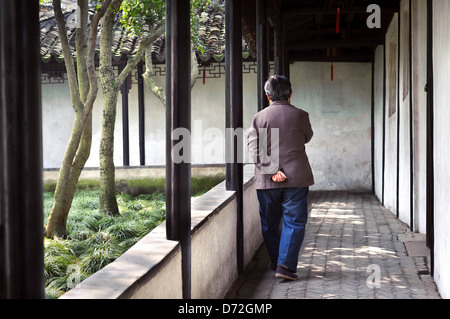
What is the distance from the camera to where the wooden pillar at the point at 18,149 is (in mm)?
1527

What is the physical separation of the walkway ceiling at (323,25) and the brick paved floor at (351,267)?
10.0 ft

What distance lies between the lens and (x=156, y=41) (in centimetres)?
1194

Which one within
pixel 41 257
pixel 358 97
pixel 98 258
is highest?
pixel 358 97

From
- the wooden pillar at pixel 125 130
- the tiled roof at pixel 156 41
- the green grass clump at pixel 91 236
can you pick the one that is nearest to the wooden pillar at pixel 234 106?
the green grass clump at pixel 91 236

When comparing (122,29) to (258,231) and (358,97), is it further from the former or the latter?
(258,231)

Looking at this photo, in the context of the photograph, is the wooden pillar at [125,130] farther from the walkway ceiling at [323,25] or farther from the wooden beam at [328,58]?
the wooden beam at [328,58]

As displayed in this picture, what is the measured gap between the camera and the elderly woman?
4.53 metres

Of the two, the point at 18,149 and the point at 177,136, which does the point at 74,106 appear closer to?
the point at 177,136

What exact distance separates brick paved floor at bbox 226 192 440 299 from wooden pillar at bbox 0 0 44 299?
2.89 metres

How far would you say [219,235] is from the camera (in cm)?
423

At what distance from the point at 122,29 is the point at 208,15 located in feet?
6.38

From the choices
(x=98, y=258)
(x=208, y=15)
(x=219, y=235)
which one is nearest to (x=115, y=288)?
(x=219, y=235)

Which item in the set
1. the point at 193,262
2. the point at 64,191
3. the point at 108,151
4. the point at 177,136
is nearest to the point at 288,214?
the point at 193,262

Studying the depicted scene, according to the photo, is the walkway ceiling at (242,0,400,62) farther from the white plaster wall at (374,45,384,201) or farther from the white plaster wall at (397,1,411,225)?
the white plaster wall at (397,1,411,225)
